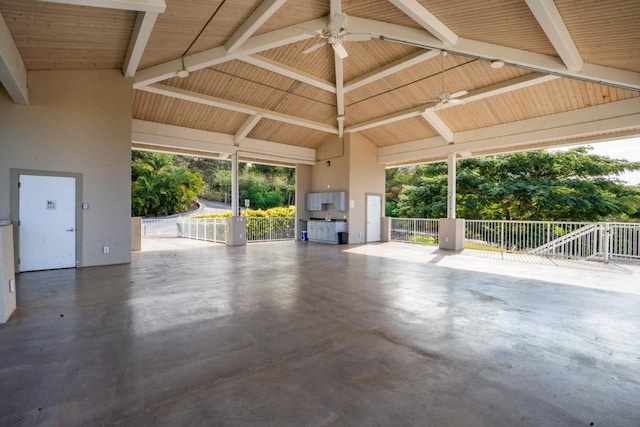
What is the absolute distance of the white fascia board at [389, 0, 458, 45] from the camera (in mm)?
5191

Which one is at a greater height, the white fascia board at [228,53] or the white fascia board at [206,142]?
the white fascia board at [228,53]

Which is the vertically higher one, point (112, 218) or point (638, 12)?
point (638, 12)

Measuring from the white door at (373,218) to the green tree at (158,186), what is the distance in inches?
628

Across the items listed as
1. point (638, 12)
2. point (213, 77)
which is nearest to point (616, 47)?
point (638, 12)

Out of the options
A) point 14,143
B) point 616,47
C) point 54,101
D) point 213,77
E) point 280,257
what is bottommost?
point 280,257

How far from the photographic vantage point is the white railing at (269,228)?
13125mm

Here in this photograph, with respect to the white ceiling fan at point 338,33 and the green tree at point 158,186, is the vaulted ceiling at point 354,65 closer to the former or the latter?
the white ceiling fan at point 338,33

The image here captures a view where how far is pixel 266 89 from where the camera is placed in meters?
8.87

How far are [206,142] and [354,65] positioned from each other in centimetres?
543

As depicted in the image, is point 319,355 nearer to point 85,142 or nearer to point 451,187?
point 85,142

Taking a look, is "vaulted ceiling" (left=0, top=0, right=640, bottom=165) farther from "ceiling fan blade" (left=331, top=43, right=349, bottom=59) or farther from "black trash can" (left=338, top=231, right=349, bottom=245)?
"black trash can" (left=338, top=231, right=349, bottom=245)

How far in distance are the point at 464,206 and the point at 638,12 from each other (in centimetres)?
1117

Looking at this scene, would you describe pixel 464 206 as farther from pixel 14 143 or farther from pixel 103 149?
pixel 14 143

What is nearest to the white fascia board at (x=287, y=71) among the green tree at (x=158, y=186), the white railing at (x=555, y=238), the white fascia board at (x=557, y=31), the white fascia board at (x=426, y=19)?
the white fascia board at (x=426, y=19)
